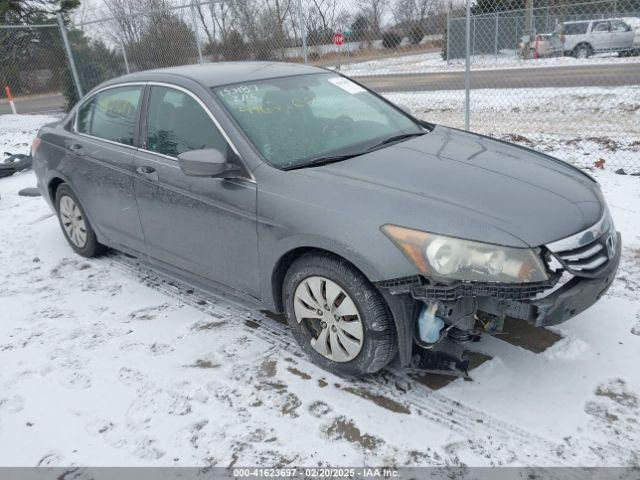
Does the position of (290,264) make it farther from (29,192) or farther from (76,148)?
(29,192)

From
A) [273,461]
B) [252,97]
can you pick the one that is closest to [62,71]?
[252,97]

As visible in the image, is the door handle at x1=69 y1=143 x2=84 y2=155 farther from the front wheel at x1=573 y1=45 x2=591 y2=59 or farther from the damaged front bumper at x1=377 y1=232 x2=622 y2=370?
the front wheel at x1=573 y1=45 x2=591 y2=59

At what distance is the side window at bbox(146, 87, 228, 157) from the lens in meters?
3.33

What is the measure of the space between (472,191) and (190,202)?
176cm

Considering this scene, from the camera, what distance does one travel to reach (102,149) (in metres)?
4.14

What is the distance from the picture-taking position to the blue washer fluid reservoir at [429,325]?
2.58 meters

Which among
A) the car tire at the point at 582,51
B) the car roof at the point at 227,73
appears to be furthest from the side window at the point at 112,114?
the car tire at the point at 582,51

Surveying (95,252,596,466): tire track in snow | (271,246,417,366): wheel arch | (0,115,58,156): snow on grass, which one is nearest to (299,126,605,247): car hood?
(271,246,417,366): wheel arch

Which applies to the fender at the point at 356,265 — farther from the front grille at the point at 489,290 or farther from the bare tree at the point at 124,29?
the bare tree at the point at 124,29

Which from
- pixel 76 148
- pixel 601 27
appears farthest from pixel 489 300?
pixel 601 27

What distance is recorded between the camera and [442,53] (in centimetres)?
1135

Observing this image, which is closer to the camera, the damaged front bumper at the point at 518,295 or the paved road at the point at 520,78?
the damaged front bumper at the point at 518,295

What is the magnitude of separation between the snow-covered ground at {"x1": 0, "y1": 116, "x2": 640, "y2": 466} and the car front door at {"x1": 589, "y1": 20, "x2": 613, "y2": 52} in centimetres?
1191

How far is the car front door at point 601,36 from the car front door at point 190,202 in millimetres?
13060
